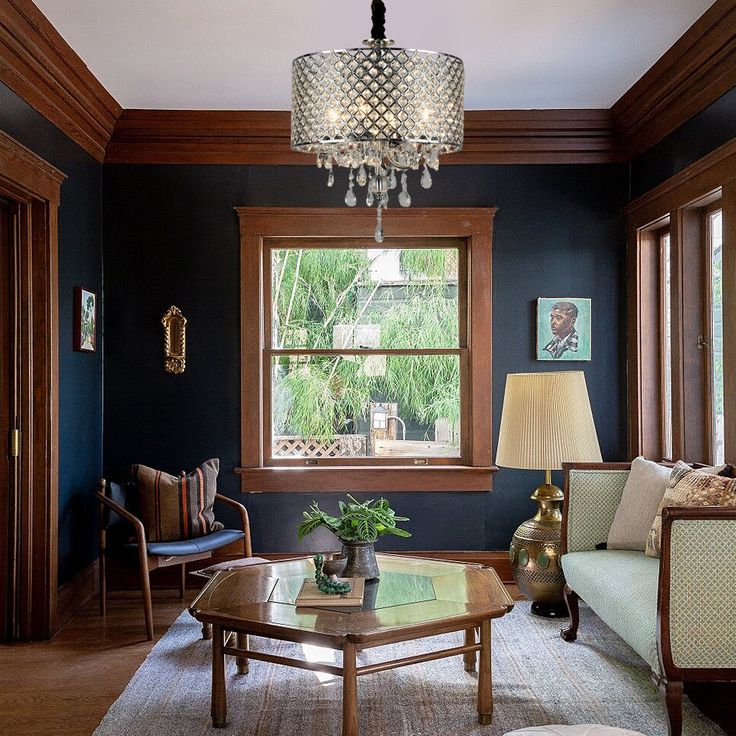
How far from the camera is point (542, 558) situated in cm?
446

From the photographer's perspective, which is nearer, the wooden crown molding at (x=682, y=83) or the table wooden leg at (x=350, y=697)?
the table wooden leg at (x=350, y=697)

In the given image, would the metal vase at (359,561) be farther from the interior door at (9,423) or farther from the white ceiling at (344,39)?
the white ceiling at (344,39)

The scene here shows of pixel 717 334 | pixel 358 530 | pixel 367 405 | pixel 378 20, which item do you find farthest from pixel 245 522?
pixel 378 20

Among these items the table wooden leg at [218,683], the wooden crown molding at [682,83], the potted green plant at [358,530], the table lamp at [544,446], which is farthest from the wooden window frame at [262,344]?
the table wooden leg at [218,683]

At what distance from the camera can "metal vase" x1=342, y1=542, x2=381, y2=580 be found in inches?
139

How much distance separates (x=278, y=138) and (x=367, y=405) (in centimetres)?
173

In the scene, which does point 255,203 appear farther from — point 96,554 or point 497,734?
point 497,734

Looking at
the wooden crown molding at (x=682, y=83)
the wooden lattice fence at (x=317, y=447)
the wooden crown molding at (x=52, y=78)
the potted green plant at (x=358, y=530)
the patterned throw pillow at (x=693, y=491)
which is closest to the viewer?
the patterned throw pillow at (x=693, y=491)

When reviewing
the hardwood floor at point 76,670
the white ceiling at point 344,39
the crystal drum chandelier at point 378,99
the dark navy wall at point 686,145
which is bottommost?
the hardwood floor at point 76,670

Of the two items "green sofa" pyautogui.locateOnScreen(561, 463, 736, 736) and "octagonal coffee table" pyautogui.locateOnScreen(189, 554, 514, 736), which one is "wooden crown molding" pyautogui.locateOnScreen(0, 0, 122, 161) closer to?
"octagonal coffee table" pyautogui.locateOnScreen(189, 554, 514, 736)

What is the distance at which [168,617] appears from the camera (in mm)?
4605

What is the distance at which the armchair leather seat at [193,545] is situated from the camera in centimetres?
438

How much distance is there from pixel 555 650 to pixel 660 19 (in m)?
2.89

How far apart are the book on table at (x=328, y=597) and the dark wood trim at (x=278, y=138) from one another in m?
2.83
